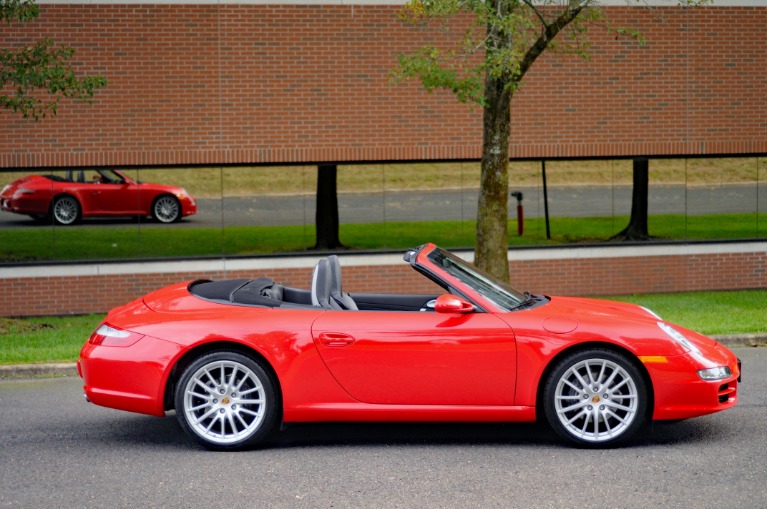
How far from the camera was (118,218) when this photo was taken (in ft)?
51.3

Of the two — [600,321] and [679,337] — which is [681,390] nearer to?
[679,337]

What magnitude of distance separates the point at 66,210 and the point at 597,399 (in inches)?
429

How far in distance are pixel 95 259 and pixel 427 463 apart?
34.1 ft

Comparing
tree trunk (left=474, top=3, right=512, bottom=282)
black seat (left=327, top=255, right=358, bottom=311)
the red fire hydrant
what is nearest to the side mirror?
black seat (left=327, top=255, right=358, bottom=311)

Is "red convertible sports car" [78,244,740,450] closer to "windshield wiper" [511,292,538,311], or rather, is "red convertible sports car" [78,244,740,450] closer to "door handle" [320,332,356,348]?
"door handle" [320,332,356,348]

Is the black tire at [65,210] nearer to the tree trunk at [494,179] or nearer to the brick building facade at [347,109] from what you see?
the brick building facade at [347,109]

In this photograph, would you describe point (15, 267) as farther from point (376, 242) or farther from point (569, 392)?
point (569, 392)

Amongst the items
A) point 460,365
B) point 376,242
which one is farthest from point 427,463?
point 376,242

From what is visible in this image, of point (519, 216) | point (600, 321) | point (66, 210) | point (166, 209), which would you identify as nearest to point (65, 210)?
point (66, 210)

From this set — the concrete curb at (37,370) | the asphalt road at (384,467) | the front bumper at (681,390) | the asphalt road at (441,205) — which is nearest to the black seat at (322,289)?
the asphalt road at (384,467)

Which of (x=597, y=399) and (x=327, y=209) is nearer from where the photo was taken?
(x=597, y=399)

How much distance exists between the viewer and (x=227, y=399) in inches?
264

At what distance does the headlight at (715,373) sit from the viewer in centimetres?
663

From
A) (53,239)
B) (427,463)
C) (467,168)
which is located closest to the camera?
(427,463)
